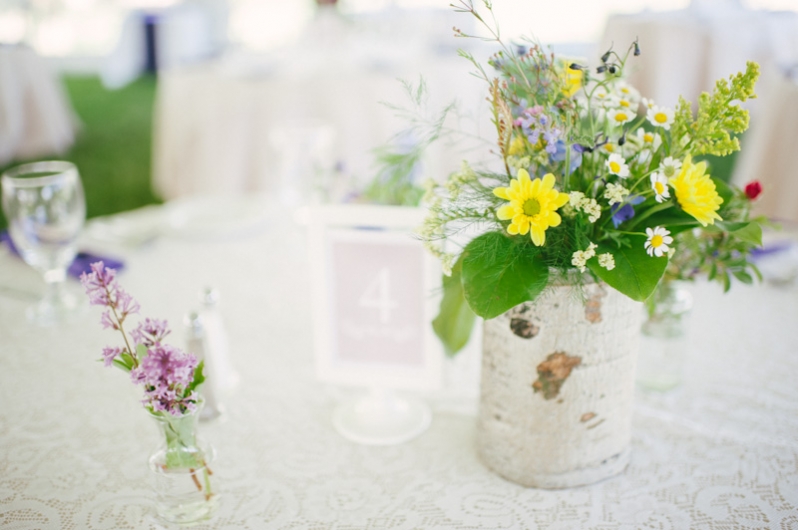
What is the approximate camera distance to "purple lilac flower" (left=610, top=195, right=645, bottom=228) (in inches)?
23.0

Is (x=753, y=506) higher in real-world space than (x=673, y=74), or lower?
lower

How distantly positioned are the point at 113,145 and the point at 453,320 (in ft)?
16.0

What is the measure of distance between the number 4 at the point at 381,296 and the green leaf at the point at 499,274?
18cm

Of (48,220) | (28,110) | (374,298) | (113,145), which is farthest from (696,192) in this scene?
(113,145)

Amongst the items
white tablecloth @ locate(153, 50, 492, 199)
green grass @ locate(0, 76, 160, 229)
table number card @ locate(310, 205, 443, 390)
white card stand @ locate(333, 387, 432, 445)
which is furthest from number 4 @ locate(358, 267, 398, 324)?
green grass @ locate(0, 76, 160, 229)

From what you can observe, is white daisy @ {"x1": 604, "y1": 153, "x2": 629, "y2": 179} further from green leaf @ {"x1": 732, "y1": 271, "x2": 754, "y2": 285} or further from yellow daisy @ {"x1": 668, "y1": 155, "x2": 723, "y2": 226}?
green leaf @ {"x1": 732, "y1": 271, "x2": 754, "y2": 285}

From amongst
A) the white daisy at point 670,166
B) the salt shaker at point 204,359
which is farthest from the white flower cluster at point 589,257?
the salt shaker at point 204,359

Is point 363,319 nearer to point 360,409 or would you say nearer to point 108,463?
point 360,409

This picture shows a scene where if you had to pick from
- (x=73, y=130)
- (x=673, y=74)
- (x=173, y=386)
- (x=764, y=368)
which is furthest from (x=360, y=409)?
(x=73, y=130)

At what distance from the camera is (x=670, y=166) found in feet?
1.93

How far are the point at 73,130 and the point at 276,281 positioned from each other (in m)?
4.53

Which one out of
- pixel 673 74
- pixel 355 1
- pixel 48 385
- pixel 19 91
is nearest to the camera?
pixel 48 385

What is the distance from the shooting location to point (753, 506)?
66cm

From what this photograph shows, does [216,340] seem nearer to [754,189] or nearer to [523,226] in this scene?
[523,226]
